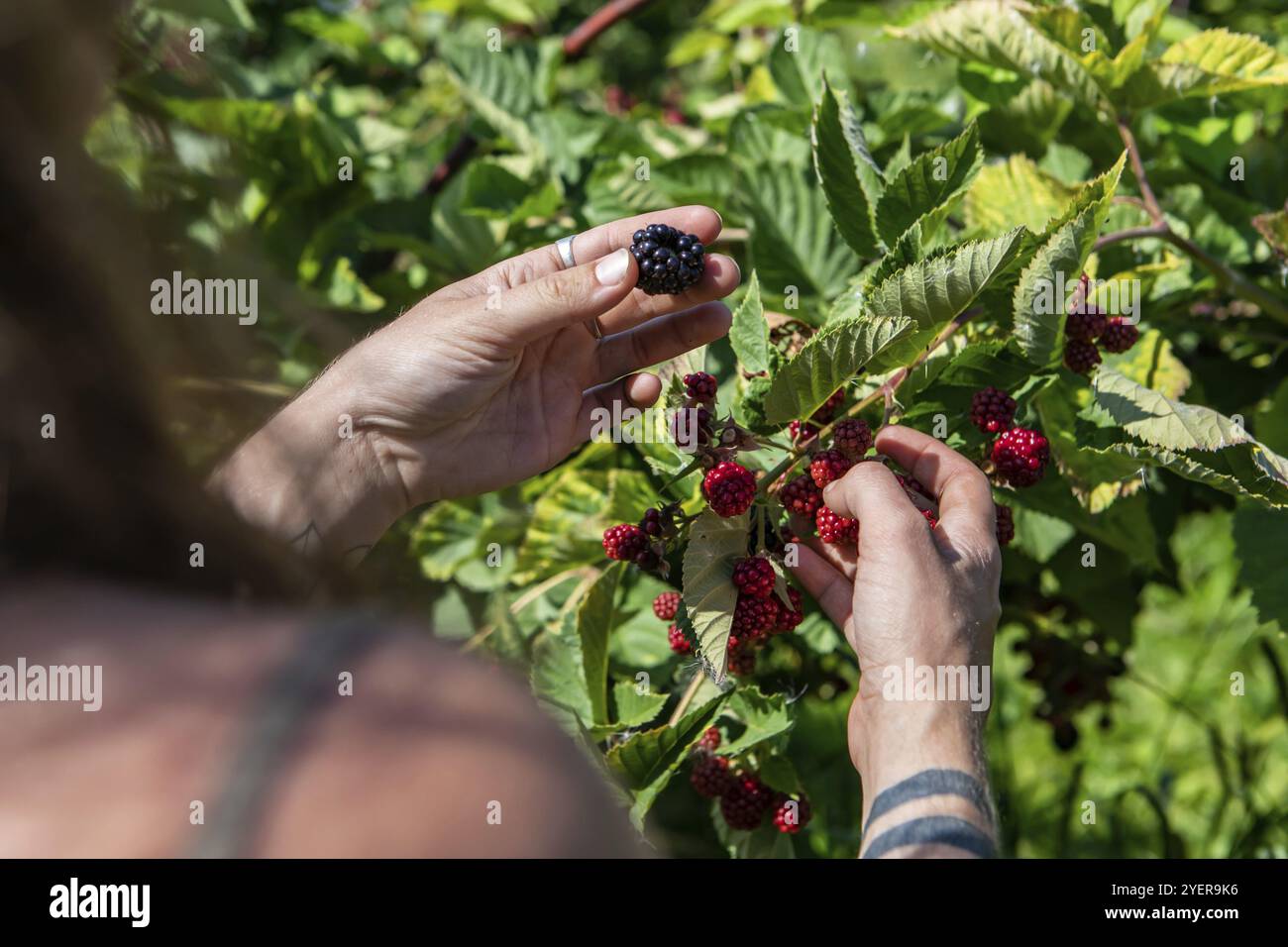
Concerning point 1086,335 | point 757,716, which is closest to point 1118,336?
point 1086,335

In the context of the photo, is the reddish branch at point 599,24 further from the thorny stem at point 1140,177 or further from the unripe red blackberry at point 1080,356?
the unripe red blackberry at point 1080,356

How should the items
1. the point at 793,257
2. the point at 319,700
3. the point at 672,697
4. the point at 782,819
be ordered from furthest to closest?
1. the point at 793,257
2. the point at 672,697
3. the point at 782,819
4. the point at 319,700

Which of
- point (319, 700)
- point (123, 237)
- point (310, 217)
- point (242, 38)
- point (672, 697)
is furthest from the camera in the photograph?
point (242, 38)

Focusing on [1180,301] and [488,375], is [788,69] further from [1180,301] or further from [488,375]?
[488,375]

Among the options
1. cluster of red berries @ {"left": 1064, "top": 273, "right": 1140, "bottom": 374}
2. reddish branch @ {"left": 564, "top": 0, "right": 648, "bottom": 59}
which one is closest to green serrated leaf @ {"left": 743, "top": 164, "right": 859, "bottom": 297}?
cluster of red berries @ {"left": 1064, "top": 273, "right": 1140, "bottom": 374}

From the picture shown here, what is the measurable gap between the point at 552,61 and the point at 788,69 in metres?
0.50

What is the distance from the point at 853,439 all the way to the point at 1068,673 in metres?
1.18

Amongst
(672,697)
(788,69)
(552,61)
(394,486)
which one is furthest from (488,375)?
(552,61)

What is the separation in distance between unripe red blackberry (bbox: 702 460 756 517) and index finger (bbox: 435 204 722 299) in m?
0.32

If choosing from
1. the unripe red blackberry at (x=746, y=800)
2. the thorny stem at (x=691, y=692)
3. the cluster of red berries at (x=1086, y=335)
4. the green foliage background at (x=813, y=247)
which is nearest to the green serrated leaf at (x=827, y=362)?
the green foliage background at (x=813, y=247)

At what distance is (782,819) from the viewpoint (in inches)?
45.2

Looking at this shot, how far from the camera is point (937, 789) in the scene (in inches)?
32.8

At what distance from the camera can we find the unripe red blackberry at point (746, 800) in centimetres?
116

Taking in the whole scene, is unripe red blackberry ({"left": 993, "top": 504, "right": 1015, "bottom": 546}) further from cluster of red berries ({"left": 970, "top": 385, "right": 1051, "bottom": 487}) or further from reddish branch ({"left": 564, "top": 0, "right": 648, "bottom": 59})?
reddish branch ({"left": 564, "top": 0, "right": 648, "bottom": 59})
